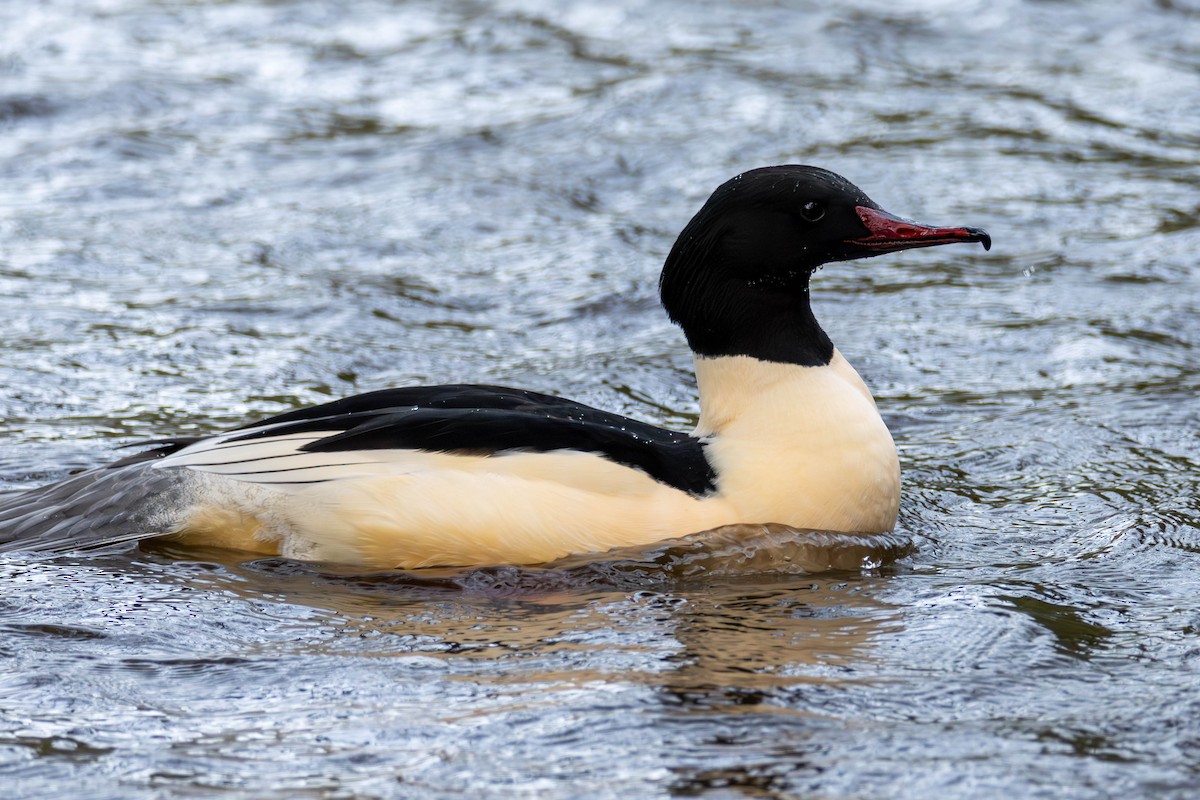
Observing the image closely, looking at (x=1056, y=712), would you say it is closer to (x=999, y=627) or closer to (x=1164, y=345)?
(x=999, y=627)

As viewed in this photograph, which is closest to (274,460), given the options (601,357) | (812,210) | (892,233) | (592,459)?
(592,459)

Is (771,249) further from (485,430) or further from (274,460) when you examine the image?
(274,460)

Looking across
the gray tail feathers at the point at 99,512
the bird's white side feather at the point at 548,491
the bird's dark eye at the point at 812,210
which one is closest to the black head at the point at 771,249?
the bird's dark eye at the point at 812,210

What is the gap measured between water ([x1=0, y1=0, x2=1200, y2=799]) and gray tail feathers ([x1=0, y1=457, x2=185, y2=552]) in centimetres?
13

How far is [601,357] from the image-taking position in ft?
24.6

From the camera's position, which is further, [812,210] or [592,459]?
[812,210]

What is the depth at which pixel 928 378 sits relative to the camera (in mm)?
7250

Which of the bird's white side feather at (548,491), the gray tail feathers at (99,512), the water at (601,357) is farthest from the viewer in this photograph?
the gray tail feathers at (99,512)

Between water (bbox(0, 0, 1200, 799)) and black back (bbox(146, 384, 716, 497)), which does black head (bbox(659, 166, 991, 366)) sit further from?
water (bbox(0, 0, 1200, 799))

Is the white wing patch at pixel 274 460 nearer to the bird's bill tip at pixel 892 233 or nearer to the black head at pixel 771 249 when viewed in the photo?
the black head at pixel 771 249

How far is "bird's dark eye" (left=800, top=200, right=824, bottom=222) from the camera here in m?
5.21

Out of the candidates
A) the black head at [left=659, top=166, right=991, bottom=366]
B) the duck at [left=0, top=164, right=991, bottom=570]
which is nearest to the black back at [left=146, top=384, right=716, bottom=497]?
the duck at [left=0, top=164, right=991, bottom=570]

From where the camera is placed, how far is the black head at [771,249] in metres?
5.21

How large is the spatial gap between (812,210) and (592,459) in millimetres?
1034
